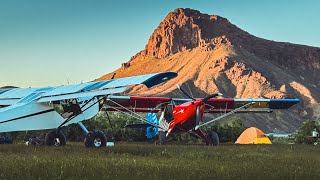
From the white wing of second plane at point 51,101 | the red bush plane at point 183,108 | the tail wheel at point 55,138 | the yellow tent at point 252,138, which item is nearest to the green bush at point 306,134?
the yellow tent at point 252,138

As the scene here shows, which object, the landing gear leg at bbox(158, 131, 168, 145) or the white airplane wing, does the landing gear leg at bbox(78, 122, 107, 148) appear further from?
the landing gear leg at bbox(158, 131, 168, 145)

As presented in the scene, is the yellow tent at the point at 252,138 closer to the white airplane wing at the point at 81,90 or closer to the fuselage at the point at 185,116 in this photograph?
the fuselage at the point at 185,116

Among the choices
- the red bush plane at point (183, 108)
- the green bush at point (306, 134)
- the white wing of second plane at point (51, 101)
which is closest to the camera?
the white wing of second plane at point (51, 101)

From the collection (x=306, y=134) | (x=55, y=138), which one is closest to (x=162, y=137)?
(x=55, y=138)

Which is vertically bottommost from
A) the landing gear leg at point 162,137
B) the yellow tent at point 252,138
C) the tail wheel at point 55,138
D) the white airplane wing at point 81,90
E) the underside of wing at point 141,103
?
the yellow tent at point 252,138

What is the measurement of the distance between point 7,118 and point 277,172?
32.5ft

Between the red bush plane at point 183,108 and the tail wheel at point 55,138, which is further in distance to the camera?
the red bush plane at point 183,108

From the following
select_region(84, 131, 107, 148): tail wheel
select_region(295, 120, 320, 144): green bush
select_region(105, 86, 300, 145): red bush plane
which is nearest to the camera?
select_region(84, 131, 107, 148): tail wheel

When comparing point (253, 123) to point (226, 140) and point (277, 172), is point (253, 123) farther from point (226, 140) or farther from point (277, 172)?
point (277, 172)

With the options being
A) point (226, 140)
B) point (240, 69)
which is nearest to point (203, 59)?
point (240, 69)

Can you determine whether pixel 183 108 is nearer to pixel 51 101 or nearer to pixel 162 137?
pixel 162 137

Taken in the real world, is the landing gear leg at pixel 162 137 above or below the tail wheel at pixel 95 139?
below

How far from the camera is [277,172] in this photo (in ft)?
35.8

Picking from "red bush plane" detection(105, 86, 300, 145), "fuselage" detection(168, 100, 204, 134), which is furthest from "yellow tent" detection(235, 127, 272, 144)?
"fuselage" detection(168, 100, 204, 134)
